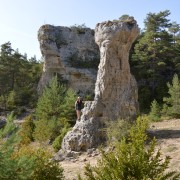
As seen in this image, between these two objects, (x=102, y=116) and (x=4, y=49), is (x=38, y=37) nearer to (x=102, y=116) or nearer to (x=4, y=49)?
(x=4, y=49)

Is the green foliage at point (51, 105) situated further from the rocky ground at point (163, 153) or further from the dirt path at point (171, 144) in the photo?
the dirt path at point (171, 144)

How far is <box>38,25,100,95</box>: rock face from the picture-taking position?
3919 centimetres

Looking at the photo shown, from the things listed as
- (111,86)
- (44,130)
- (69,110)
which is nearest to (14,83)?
(69,110)

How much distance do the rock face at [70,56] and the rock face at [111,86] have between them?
1883 cm

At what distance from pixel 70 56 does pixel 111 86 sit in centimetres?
2109

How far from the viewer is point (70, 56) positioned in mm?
40125

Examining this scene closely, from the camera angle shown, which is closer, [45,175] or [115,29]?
[45,175]

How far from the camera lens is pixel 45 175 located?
34.8ft

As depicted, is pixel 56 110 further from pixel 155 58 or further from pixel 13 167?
pixel 13 167

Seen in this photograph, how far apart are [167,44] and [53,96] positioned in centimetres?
1587

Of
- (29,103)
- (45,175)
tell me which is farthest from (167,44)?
(45,175)

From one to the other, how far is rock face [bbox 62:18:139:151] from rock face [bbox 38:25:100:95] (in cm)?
1883

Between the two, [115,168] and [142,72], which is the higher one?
[142,72]

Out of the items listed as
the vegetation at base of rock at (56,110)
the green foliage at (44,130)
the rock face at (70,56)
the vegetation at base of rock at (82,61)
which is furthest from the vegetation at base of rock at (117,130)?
the vegetation at base of rock at (82,61)
